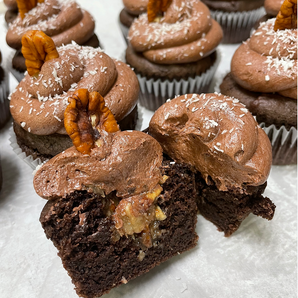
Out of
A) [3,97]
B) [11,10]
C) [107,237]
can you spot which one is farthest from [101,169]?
[11,10]

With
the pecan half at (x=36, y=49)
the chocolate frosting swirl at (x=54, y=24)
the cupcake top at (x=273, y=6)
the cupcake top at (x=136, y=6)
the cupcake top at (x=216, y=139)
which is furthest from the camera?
the cupcake top at (x=136, y=6)

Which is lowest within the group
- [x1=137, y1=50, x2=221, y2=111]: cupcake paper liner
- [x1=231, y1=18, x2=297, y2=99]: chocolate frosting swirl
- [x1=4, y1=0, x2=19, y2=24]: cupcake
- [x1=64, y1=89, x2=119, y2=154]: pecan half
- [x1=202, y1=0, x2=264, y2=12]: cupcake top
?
[x1=137, y1=50, x2=221, y2=111]: cupcake paper liner

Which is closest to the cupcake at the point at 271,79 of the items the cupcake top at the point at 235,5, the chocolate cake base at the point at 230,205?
the chocolate cake base at the point at 230,205

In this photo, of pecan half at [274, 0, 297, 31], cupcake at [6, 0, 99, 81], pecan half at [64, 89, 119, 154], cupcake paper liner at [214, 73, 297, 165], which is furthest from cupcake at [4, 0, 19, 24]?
cupcake paper liner at [214, 73, 297, 165]

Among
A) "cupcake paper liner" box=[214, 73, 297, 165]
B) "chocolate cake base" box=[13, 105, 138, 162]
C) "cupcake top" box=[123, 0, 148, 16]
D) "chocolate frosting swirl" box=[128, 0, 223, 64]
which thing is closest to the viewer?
"chocolate cake base" box=[13, 105, 138, 162]

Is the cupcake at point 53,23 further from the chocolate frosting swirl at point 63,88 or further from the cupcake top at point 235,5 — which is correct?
the cupcake top at point 235,5

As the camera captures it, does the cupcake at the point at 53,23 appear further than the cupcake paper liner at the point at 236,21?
No

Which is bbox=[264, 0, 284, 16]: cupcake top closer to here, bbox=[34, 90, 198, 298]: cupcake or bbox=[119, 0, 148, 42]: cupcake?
bbox=[119, 0, 148, 42]: cupcake
